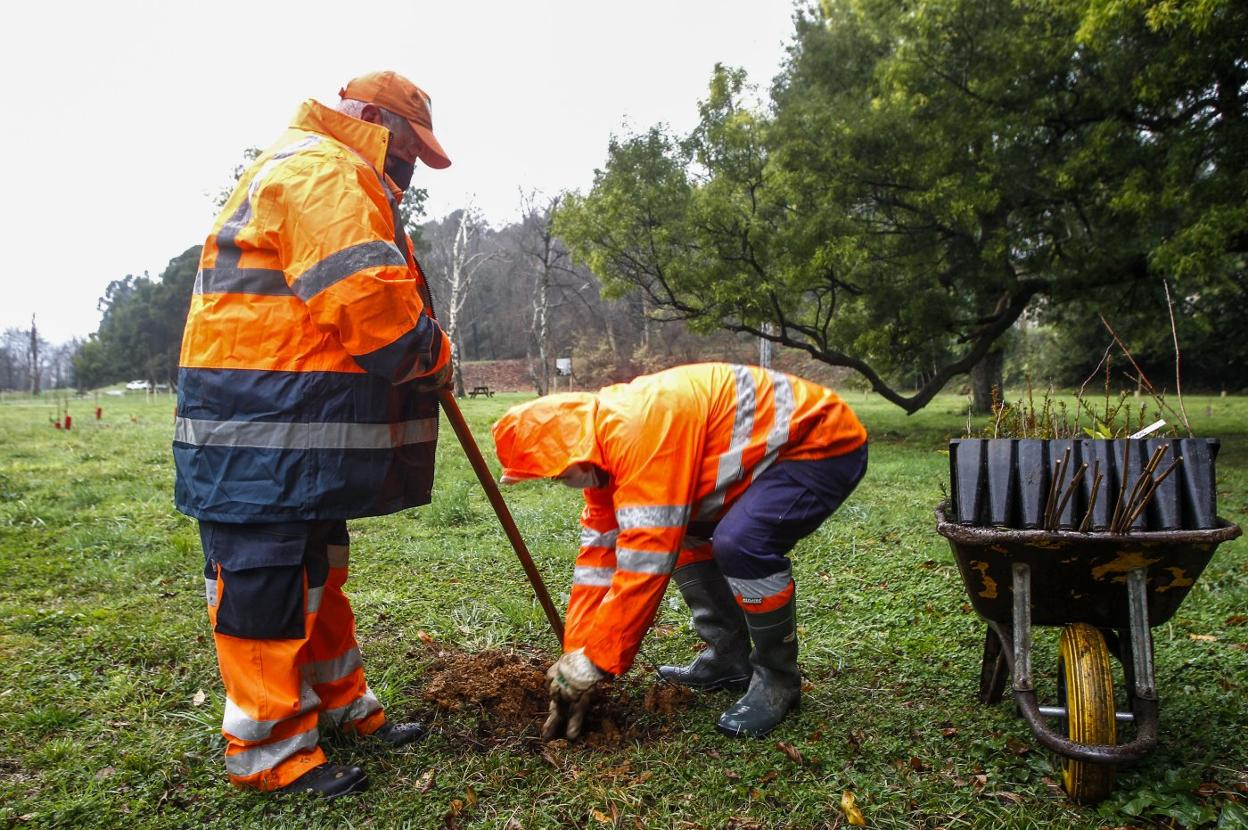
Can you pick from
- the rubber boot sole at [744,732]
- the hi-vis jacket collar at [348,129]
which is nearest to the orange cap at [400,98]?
the hi-vis jacket collar at [348,129]

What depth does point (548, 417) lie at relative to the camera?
9.31 ft

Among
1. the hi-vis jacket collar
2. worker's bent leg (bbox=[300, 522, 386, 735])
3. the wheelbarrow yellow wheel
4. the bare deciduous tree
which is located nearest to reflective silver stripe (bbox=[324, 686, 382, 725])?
worker's bent leg (bbox=[300, 522, 386, 735])

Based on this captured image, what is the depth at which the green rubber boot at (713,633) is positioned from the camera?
11.3 ft

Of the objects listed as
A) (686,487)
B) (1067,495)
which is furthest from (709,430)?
(1067,495)

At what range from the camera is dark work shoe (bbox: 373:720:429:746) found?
9.87 ft

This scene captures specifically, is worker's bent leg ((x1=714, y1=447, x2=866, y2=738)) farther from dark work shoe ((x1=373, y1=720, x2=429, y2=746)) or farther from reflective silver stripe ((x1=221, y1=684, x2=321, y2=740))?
reflective silver stripe ((x1=221, y1=684, x2=321, y2=740))

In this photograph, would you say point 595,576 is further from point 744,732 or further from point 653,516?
point 744,732

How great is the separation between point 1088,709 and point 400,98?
3081mm

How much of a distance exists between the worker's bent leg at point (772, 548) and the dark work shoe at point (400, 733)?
3.89 ft

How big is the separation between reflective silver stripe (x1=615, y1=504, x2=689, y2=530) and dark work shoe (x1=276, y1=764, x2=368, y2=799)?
4.06 feet

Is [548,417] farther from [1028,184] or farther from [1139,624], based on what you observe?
[1028,184]

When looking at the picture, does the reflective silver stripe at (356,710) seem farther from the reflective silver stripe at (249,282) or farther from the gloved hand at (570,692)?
the reflective silver stripe at (249,282)

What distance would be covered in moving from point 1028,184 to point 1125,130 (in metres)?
1.33

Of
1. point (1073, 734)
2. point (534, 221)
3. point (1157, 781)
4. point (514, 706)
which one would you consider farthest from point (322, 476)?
point (534, 221)
